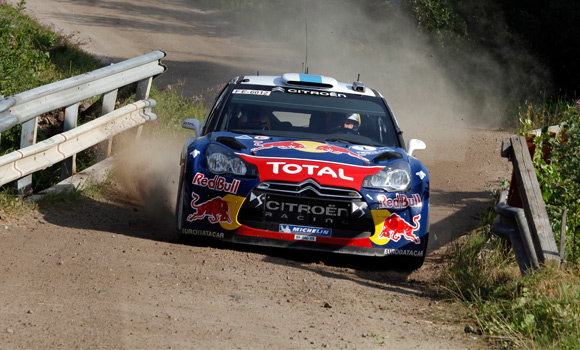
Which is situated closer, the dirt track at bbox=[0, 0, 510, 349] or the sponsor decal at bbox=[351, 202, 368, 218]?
the dirt track at bbox=[0, 0, 510, 349]

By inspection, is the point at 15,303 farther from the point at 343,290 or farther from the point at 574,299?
the point at 574,299

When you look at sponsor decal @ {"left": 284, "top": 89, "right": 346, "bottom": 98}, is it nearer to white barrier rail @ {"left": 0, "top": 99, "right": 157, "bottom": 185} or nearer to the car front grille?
the car front grille

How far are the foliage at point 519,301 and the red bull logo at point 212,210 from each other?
179 centimetres

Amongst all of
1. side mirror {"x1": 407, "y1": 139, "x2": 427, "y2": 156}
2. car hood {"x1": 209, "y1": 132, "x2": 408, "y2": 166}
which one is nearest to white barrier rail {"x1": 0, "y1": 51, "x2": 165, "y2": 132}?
car hood {"x1": 209, "y1": 132, "x2": 408, "y2": 166}

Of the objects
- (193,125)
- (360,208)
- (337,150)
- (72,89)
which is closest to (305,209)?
(360,208)

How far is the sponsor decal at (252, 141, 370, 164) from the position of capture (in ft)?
23.0

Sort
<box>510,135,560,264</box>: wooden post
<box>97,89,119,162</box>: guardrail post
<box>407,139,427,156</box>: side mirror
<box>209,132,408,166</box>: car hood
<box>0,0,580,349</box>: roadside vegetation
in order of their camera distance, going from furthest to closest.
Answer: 1. <box>97,89,119,162</box>: guardrail post
2. <box>407,139,427,156</box>: side mirror
3. <box>209,132,408,166</box>: car hood
4. <box>510,135,560,264</box>: wooden post
5. <box>0,0,580,349</box>: roadside vegetation

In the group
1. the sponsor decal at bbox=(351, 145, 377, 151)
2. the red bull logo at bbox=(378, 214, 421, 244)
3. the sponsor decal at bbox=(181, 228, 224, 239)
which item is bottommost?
the sponsor decal at bbox=(181, 228, 224, 239)

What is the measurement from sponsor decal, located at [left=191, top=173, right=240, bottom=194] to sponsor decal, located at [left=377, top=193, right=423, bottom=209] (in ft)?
3.81

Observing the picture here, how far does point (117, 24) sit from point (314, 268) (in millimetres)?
17094

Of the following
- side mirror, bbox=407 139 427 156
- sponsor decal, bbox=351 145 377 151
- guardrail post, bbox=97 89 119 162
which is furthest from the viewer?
guardrail post, bbox=97 89 119 162

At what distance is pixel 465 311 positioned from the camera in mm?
5504

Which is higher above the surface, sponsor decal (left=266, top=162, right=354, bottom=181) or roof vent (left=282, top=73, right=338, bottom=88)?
roof vent (left=282, top=73, right=338, bottom=88)

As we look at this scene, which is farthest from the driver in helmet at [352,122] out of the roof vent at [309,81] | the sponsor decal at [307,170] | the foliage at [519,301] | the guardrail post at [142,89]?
the guardrail post at [142,89]
